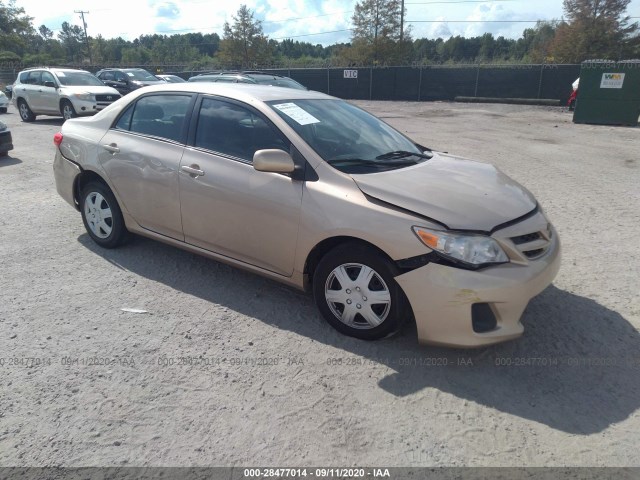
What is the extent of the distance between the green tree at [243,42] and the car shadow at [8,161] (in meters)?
51.9

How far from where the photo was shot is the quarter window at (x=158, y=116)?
13.9 feet

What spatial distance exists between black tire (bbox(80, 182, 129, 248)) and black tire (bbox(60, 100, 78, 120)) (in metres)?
11.5

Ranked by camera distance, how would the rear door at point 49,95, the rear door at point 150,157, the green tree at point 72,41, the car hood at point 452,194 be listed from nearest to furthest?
the car hood at point 452,194 < the rear door at point 150,157 < the rear door at point 49,95 < the green tree at point 72,41

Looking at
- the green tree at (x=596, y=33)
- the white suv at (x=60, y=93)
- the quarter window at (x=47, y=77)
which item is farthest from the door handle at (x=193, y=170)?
the green tree at (x=596, y=33)

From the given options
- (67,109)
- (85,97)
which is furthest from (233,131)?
(67,109)

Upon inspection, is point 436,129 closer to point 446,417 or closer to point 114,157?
point 114,157

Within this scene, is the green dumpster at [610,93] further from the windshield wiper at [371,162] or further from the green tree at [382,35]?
the green tree at [382,35]

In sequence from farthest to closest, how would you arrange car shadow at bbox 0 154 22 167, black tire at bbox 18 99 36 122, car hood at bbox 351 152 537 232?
1. black tire at bbox 18 99 36 122
2. car shadow at bbox 0 154 22 167
3. car hood at bbox 351 152 537 232

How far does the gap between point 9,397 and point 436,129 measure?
A: 50.4 ft

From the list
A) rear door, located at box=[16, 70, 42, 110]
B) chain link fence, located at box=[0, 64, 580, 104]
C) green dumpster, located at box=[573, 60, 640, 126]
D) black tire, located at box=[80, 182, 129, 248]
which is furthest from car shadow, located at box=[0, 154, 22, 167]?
chain link fence, located at box=[0, 64, 580, 104]

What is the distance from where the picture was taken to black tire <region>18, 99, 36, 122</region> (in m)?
16.3

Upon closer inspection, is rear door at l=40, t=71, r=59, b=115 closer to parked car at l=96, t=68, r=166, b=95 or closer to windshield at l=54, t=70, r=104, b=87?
windshield at l=54, t=70, r=104, b=87

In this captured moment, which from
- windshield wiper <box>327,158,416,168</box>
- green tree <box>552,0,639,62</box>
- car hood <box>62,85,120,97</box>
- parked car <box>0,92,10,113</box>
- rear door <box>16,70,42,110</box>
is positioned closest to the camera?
windshield wiper <box>327,158,416,168</box>

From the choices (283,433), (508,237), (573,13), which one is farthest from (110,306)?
(573,13)
